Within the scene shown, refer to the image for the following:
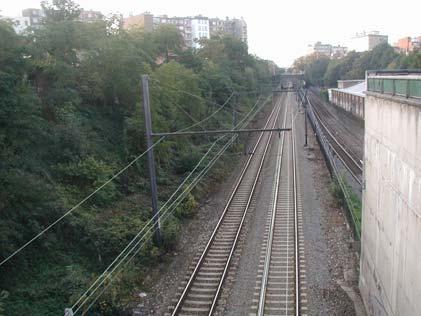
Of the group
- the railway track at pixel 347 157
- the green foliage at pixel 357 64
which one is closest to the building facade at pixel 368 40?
the green foliage at pixel 357 64

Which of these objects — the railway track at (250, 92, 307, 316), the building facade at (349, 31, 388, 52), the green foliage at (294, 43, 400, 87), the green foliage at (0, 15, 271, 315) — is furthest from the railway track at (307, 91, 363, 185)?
the building facade at (349, 31, 388, 52)

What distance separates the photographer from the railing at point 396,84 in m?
7.68

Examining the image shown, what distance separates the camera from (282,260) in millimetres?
15148

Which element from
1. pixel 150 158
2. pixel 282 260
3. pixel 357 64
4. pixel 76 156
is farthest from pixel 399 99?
pixel 357 64

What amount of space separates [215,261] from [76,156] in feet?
23.8

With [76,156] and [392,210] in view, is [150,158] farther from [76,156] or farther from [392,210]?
[392,210]

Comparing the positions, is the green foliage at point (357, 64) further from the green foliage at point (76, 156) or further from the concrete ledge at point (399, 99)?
the concrete ledge at point (399, 99)

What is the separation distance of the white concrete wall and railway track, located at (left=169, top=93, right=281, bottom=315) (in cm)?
427

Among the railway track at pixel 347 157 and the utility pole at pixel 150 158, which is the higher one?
the utility pole at pixel 150 158

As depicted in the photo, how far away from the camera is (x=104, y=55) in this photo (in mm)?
22656

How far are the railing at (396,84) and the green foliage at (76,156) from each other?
8.72 m

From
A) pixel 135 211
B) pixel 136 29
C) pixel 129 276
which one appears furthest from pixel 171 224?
pixel 136 29

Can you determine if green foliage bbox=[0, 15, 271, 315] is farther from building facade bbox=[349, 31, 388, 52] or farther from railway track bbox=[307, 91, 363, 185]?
building facade bbox=[349, 31, 388, 52]

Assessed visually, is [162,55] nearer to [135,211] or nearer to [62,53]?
[62,53]
